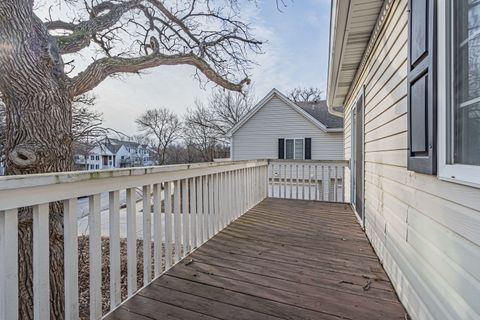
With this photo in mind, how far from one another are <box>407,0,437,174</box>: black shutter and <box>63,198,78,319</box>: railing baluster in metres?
1.98

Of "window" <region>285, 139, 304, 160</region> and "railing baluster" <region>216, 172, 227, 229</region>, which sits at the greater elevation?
"window" <region>285, 139, 304, 160</region>

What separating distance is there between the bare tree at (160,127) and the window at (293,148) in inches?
600

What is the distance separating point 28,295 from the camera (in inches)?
103

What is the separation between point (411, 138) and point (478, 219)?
0.83 metres

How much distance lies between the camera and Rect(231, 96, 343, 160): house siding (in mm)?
11969

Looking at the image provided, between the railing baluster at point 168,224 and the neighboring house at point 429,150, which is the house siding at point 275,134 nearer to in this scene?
the neighboring house at point 429,150

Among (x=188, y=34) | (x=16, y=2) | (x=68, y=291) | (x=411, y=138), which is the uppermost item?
(x=188, y=34)

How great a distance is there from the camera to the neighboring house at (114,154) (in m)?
5.92

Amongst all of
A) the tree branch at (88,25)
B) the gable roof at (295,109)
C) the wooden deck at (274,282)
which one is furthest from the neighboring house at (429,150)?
the gable roof at (295,109)

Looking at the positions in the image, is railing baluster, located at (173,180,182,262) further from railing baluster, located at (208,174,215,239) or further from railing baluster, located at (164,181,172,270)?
railing baluster, located at (208,174,215,239)

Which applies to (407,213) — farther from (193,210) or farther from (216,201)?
(216,201)

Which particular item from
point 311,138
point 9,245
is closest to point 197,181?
point 9,245

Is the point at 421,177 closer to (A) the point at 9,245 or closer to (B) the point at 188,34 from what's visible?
(A) the point at 9,245

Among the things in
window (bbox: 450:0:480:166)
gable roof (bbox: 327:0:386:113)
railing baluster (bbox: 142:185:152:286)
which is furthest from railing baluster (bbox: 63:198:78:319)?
gable roof (bbox: 327:0:386:113)
